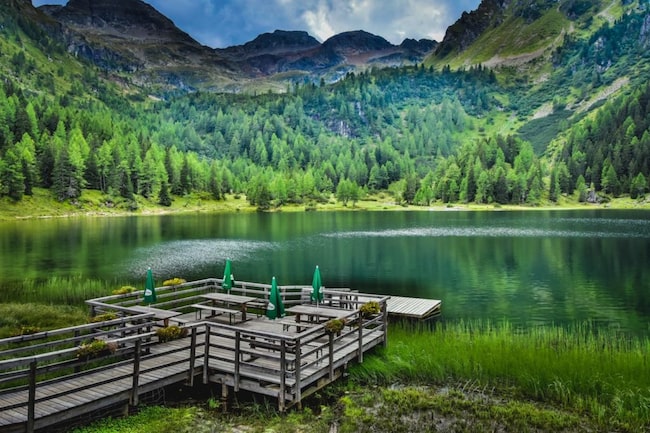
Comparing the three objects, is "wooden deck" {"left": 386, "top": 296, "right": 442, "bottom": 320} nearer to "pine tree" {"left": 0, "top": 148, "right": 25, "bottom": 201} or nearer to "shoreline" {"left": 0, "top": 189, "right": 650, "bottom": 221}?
"shoreline" {"left": 0, "top": 189, "right": 650, "bottom": 221}

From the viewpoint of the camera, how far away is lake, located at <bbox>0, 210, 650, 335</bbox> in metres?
34.1

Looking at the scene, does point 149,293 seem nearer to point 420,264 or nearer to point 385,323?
point 385,323

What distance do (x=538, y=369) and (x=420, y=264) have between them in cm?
3593

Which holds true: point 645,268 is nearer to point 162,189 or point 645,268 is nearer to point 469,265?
point 469,265

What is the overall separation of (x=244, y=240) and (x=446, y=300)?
48.7m

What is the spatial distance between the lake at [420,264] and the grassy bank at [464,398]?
1122cm

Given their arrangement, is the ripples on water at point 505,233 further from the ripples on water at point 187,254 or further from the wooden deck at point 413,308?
the wooden deck at point 413,308

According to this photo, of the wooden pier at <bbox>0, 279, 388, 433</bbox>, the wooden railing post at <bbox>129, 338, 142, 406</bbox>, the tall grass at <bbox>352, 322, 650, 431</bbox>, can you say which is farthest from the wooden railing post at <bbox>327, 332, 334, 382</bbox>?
the wooden railing post at <bbox>129, 338, 142, 406</bbox>

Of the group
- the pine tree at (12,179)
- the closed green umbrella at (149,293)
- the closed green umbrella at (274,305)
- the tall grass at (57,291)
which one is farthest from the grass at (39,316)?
the pine tree at (12,179)

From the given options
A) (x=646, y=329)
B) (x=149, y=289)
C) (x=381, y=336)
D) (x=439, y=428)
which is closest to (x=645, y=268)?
(x=646, y=329)

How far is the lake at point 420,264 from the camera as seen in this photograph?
112ft

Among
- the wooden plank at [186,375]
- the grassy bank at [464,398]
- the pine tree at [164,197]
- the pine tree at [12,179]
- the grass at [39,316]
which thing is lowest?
the grass at [39,316]

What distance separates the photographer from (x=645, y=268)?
47.8 m

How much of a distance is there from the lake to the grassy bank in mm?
11215
